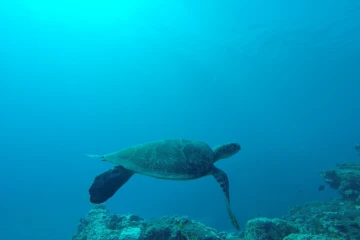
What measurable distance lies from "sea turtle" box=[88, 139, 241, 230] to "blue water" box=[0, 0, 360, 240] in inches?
922

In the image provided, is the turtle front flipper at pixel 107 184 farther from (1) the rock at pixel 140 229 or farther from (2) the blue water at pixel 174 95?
(2) the blue water at pixel 174 95

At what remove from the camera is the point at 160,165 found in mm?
5250

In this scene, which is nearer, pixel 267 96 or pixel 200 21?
pixel 200 21

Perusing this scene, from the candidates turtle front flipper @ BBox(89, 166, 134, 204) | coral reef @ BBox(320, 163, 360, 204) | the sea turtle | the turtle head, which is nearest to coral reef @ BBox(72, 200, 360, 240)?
the sea turtle

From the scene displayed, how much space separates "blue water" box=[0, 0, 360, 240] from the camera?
39.2 m

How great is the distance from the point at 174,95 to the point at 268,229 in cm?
9658

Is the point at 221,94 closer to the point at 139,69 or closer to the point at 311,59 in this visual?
the point at 139,69

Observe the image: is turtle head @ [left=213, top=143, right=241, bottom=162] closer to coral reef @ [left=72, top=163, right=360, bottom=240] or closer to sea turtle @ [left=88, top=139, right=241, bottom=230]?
sea turtle @ [left=88, top=139, right=241, bottom=230]

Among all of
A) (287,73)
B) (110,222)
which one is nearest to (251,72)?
(287,73)

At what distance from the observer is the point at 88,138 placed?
448 feet

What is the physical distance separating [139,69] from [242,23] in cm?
4984

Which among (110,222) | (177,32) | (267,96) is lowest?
(110,222)

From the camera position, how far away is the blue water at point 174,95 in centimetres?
3919

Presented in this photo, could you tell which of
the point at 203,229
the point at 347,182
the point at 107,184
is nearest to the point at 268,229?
the point at 203,229
